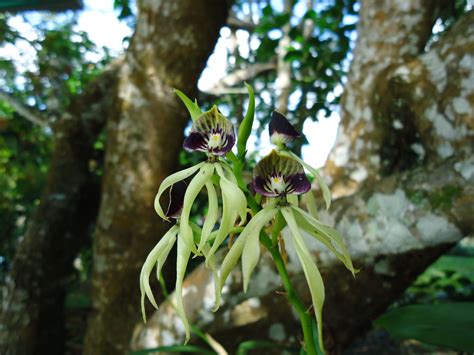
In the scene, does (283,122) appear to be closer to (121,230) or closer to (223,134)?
(223,134)

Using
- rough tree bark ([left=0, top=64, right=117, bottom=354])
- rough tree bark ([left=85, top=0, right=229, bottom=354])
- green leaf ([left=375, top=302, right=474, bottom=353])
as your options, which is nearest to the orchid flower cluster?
green leaf ([left=375, top=302, right=474, bottom=353])

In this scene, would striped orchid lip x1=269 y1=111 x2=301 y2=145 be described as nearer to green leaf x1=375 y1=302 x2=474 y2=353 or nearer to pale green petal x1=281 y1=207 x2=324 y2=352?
pale green petal x1=281 y1=207 x2=324 y2=352

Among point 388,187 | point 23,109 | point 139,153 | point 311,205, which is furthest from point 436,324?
point 23,109

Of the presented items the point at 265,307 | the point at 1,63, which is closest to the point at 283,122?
the point at 265,307

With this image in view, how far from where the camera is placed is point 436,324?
2.38 ft

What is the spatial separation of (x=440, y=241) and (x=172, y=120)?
45.4 inches

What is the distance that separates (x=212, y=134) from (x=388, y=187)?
999 millimetres

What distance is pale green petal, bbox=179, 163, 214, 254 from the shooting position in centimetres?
61

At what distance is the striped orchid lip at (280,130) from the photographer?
66 cm

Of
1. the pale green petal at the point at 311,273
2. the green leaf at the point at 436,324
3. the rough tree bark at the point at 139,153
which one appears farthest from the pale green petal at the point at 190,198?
the rough tree bark at the point at 139,153

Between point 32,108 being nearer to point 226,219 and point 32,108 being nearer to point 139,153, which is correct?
point 139,153

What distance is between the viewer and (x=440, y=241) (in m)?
1.43

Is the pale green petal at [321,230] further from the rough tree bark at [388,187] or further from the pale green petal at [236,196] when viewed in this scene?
the rough tree bark at [388,187]

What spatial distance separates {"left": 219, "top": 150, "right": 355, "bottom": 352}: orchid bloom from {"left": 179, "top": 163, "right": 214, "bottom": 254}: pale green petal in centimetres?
6
